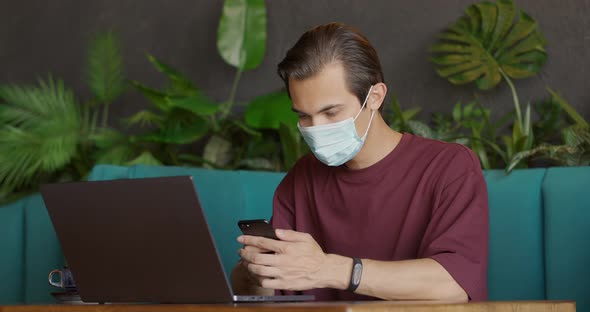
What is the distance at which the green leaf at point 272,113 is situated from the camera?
3.25m

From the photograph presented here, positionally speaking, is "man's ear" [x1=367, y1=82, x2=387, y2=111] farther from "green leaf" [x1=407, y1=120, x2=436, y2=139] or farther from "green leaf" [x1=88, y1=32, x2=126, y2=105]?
"green leaf" [x1=88, y1=32, x2=126, y2=105]

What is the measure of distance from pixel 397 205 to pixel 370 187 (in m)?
0.08

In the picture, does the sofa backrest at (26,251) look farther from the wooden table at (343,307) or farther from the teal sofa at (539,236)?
the wooden table at (343,307)

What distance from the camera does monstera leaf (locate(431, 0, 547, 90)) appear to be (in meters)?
3.11

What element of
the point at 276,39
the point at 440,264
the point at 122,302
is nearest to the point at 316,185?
the point at 440,264

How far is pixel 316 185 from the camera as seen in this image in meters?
2.30

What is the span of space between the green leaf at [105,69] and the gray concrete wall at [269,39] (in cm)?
23

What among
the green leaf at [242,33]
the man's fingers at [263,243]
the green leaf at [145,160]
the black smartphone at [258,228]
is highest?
the green leaf at [242,33]

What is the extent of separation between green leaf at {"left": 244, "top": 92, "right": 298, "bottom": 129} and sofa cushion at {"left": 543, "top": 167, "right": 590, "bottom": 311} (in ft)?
3.53

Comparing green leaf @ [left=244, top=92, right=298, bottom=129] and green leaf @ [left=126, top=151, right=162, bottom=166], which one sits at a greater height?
green leaf @ [left=244, top=92, right=298, bottom=129]

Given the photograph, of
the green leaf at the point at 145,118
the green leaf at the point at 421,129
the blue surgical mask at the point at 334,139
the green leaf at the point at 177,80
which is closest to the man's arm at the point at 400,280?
the blue surgical mask at the point at 334,139

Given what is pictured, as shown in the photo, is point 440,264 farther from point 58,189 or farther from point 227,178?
point 227,178

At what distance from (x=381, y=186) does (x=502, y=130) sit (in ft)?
3.86

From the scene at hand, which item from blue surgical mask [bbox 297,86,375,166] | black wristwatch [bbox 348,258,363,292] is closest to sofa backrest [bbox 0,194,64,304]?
blue surgical mask [bbox 297,86,375,166]
